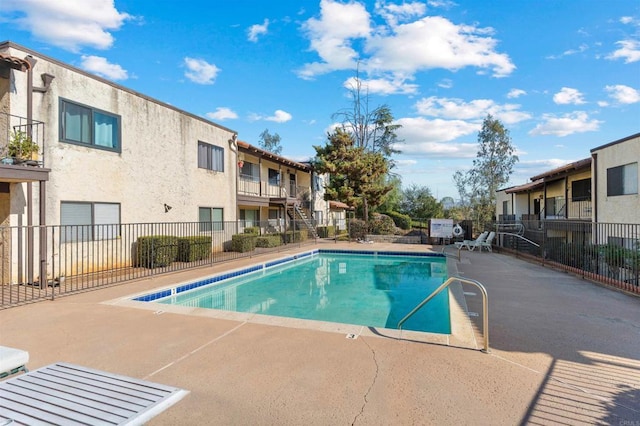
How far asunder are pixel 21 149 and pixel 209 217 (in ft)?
28.6

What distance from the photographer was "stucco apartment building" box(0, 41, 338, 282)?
338 inches

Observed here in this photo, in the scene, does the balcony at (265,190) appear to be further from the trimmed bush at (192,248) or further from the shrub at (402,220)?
the shrub at (402,220)

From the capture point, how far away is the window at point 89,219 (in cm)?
974

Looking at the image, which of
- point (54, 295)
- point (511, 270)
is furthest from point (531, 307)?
point (54, 295)

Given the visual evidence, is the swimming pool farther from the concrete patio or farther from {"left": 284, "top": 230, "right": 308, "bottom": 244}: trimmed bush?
{"left": 284, "top": 230, "right": 308, "bottom": 244}: trimmed bush

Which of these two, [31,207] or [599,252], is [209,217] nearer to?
[31,207]

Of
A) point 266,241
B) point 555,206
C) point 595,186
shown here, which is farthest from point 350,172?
point 595,186

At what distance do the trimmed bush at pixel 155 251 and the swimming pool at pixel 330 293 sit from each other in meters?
2.50

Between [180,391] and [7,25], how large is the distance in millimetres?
11557

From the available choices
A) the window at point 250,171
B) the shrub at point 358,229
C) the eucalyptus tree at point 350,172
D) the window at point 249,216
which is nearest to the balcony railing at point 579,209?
the eucalyptus tree at point 350,172

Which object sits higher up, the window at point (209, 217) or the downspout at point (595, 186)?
the downspout at point (595, 186)

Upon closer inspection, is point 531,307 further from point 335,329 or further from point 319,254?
point 319,254

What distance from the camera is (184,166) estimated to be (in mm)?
14734

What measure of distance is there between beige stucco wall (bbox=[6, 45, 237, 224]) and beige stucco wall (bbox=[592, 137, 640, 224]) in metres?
16.6
